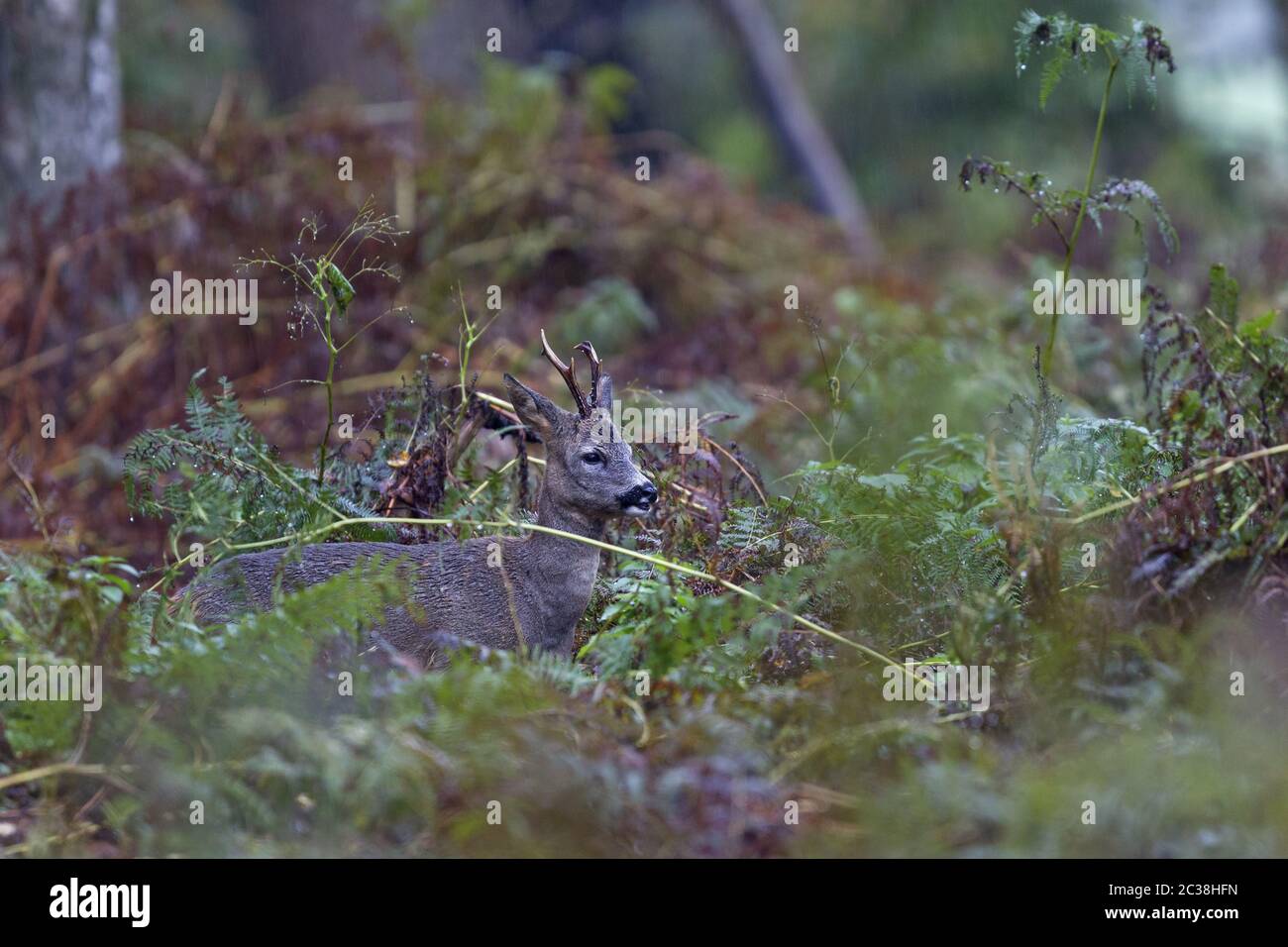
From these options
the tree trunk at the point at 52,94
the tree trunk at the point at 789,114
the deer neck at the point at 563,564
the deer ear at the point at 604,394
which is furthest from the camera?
the tree trunk at the point at 789,114

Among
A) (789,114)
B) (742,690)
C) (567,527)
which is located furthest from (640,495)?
(789,114)

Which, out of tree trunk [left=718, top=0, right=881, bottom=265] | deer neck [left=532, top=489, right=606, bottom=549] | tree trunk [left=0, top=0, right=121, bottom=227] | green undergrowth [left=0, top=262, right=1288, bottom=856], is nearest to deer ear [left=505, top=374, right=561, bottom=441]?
deer neck [left=532, top=489, right=606, bottom=549]

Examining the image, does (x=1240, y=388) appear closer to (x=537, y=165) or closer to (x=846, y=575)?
(x=846, y=575)

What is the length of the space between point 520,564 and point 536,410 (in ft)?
1.93

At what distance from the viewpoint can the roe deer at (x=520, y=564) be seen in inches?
212

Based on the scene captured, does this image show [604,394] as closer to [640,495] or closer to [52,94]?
[640,495]

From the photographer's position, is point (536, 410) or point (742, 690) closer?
point (742, 690)

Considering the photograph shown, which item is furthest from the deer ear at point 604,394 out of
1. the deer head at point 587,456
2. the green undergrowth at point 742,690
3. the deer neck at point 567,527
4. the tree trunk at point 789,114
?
the tree trunk at point 789,114

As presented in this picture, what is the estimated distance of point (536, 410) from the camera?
5.72 m

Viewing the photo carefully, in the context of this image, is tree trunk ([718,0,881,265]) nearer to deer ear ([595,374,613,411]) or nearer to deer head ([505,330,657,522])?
deer ear ([595,374,613,411])

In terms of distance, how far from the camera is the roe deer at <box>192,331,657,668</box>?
5.38m

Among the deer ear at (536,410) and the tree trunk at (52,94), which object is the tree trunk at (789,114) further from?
the deer ear at (536,410)

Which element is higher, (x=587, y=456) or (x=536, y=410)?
(x=536, y=410)

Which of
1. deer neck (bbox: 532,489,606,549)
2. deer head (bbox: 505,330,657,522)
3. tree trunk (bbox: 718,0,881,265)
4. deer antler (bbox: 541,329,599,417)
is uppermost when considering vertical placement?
tree trunk (bbox: 718,0,881,265)
